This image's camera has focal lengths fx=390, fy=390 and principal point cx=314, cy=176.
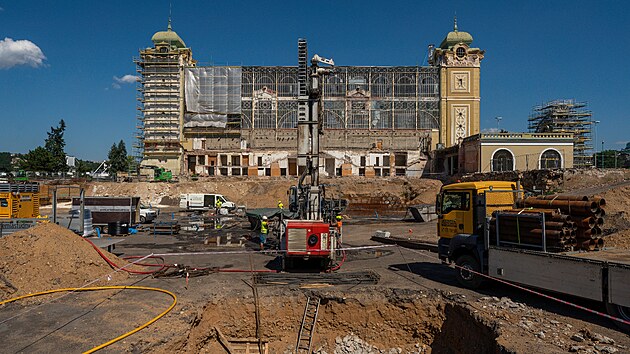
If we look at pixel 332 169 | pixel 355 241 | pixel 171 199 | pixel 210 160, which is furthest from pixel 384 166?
pixel 355 241

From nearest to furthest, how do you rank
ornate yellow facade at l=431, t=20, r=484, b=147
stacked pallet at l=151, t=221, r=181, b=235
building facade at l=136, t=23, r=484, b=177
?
stacked pallet at l=151, t=221, r=181, b=235, building facade at l=136, t=23, r=484, b=177, ornate yellow facade at l=431, t=20, r=484, b=147

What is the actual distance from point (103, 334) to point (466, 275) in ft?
31.7

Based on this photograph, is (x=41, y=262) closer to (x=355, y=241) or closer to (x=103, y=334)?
(x=103, y=334)

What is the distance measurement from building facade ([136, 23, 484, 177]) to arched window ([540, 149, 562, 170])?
18.2 meters

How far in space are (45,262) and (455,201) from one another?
12.7 m

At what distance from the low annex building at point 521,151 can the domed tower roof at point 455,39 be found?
26.3 m

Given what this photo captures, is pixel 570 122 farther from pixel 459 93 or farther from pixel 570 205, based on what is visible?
pixel 570 205

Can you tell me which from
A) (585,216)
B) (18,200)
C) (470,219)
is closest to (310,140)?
(470,219)

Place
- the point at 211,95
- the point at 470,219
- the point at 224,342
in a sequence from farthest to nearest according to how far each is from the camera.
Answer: the point at 211,95
the point at 470,219
the point at 224,342

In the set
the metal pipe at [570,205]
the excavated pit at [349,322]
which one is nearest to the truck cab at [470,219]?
the metal pipe at [570,205]

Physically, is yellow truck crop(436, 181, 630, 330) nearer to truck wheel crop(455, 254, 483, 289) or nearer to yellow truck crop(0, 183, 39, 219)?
truck wheel crop(455, 254, 483, 289)

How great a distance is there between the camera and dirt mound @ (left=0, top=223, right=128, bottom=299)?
11.0 m

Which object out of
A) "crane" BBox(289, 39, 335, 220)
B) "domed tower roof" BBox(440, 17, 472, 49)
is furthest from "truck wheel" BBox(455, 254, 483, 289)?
"domed tower roof" BBox(440, 17, 472, 49)

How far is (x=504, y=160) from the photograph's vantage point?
4519 cm
